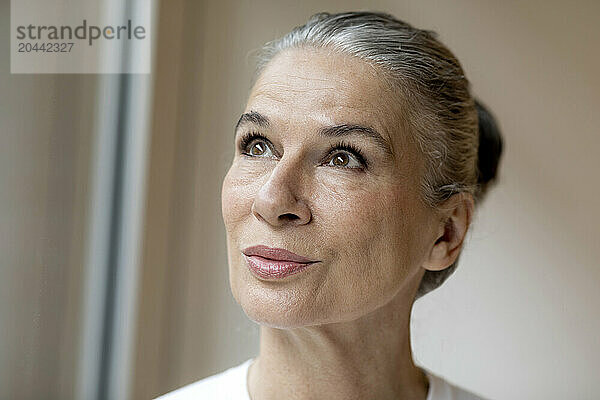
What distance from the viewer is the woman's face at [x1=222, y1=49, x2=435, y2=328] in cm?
112

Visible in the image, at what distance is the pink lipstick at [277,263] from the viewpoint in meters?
1.12

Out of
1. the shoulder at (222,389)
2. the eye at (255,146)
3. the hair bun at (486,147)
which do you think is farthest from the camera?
the hair bun at (486,147)

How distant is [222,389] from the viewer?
1.35m

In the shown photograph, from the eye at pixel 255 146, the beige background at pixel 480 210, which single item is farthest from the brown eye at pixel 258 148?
the beige background at pixel 480 210

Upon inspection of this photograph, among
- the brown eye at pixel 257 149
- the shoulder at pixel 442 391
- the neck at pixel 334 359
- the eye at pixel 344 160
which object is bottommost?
the shoulder at pixel 442 391

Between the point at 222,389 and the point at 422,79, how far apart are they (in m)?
0.61

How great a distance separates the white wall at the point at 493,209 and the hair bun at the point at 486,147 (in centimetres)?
36

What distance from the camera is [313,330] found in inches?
47.7

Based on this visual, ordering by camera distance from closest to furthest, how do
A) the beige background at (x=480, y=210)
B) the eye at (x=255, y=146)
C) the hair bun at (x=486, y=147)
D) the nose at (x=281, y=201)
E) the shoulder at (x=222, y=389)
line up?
the nose at (x=281, y=201) → the eye at (x=255, y=146) → the shoulder at (x=222, y=389) → the hair bun at (x=486, y=147) → the beige background at (x=480, y=210)

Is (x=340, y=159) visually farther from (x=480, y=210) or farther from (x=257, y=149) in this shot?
(x=480, y=210)

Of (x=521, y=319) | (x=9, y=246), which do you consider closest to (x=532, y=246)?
(x=521, y=319)

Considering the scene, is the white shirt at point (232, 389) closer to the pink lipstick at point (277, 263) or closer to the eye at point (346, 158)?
the pink lipstick at point (277, 263)

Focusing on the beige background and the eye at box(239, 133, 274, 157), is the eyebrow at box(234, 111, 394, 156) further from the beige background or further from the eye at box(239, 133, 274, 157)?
the beige background

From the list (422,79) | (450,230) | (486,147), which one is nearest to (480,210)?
(486,147)
